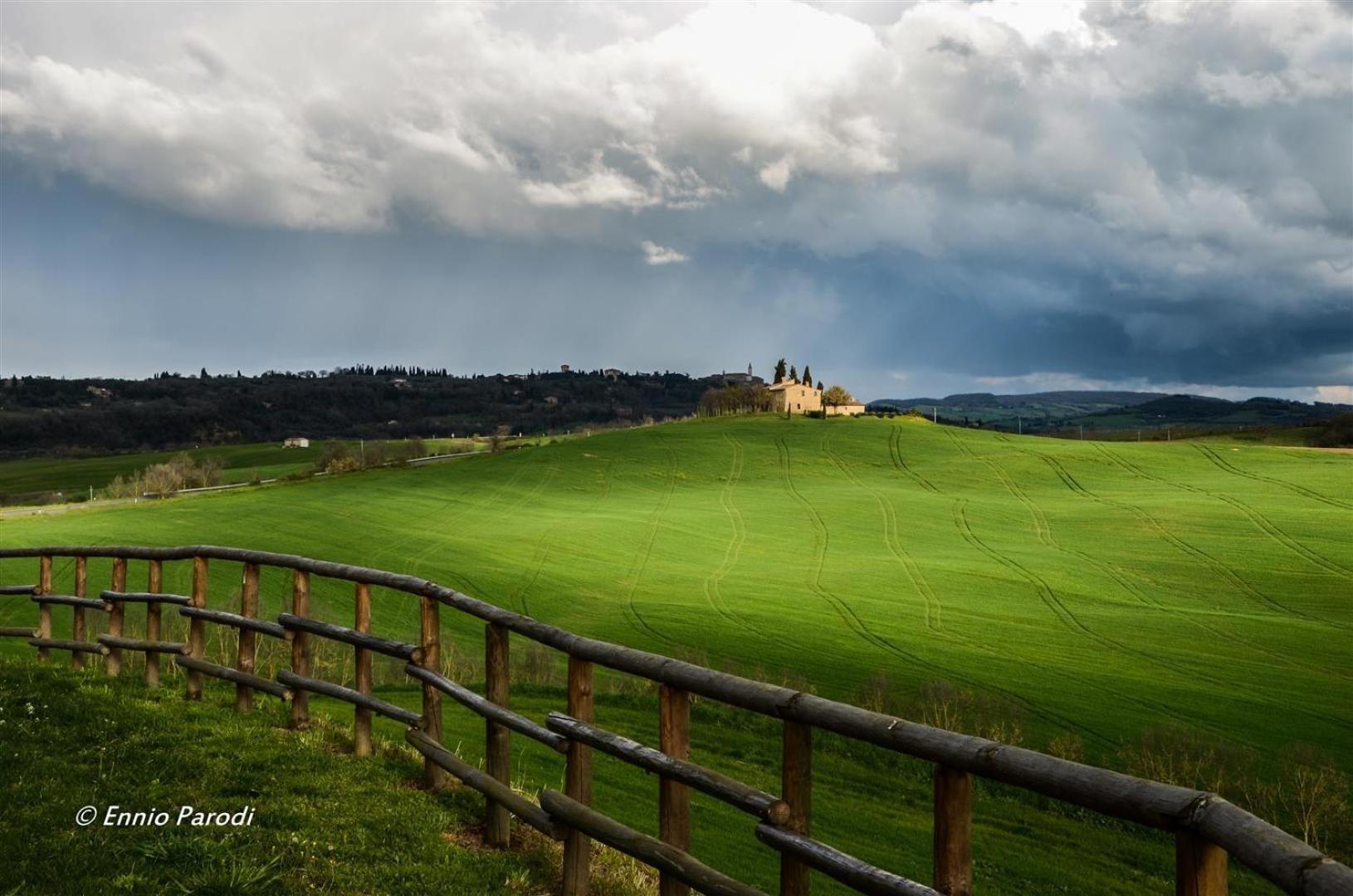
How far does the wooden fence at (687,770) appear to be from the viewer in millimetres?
3229

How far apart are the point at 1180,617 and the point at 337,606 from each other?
32497 millimetres

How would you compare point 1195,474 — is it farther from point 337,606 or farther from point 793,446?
point 337,606

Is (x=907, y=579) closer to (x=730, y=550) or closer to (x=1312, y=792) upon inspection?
(x=730, y=550)

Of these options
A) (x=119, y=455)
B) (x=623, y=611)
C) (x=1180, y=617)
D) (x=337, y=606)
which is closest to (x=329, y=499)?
(x=337, y=606)

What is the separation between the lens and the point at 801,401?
150 m

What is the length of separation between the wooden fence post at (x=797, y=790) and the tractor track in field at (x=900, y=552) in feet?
111

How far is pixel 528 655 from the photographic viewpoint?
28719 millimetres

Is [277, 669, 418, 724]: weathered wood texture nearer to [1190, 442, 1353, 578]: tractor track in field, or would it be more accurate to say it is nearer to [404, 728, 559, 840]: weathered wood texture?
[404, 728, 559, 840]: weathered wood texture

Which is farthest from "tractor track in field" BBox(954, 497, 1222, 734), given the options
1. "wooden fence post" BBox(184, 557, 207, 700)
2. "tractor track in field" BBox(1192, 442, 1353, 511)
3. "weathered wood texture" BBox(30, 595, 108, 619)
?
"weathered wood texture" BBox(30, 595, 108, 619)

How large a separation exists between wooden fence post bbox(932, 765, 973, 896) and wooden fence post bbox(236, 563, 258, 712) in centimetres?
790

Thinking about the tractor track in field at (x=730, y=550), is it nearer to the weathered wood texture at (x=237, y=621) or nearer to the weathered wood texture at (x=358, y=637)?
the weathered wood texture at (x=237, y=621)

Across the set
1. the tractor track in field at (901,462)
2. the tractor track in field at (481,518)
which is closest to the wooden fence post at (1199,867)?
A: the tractor track in field at (481,518)

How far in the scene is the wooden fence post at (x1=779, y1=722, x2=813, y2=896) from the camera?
4.70 m

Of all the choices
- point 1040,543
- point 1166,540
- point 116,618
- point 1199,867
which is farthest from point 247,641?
point 1166,540
